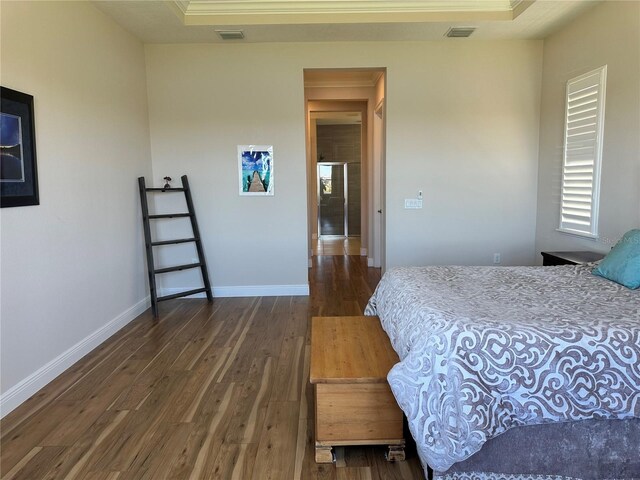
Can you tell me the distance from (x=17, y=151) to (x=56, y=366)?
145 centimetres


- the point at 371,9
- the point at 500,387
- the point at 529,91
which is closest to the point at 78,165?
the point at 371,9

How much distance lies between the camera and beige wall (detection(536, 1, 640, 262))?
10.8ft

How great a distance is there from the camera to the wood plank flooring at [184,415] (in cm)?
200

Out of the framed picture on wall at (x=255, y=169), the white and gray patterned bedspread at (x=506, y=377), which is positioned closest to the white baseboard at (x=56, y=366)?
the framed picture on wall at (x=255, y=169)

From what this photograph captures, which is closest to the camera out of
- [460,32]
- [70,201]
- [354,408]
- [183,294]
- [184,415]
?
[354,408]

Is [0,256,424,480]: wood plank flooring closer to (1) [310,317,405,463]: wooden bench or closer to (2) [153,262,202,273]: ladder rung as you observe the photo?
(1) [310,317,405,463]: wooden bench

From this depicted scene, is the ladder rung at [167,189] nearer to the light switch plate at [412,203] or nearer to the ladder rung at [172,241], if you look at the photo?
the ladder rung at [172,241]

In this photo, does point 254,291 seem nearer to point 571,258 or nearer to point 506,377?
point 571,258

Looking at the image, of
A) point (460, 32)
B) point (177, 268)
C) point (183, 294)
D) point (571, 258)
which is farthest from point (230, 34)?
point (571, 258)

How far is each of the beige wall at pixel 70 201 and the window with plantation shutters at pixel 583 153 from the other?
4245mm

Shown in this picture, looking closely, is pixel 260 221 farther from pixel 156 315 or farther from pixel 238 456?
pixel 238 456

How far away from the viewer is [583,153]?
3.92 metres

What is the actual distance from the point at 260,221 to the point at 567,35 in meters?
3.64

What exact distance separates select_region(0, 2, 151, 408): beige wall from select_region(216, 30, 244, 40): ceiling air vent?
2.93ft
